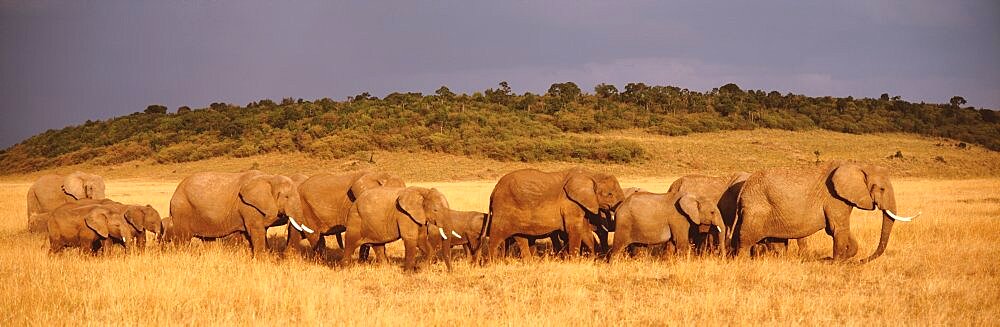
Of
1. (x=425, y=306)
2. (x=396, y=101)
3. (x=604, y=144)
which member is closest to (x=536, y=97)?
(x=396, y=101)

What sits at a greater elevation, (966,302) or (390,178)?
(390,178)

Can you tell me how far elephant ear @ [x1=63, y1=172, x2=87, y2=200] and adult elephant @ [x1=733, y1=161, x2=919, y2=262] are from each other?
16.5 meters

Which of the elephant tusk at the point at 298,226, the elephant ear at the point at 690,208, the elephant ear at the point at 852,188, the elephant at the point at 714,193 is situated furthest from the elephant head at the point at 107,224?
the elephant ear at the point at 852,188

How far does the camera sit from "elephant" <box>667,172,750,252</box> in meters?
13.7

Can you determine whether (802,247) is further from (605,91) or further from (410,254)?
(605,91)

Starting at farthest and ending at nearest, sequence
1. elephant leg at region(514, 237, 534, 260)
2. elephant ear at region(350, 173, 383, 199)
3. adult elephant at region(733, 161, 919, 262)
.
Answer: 1. elephant ear at region(350, 173, 383, 199)
2. elephant leg at region(514, 237, 534, 260)
3. adult elephant at region(733, 161, 919, 262)

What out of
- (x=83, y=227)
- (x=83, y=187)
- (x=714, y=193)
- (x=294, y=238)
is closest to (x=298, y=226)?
(x=294, y=238)

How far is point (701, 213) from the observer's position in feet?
42.1

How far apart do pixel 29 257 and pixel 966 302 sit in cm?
1413

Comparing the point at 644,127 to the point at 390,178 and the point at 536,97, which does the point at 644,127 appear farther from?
the point at 390,178

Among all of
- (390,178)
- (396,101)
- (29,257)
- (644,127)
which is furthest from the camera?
(396,101)

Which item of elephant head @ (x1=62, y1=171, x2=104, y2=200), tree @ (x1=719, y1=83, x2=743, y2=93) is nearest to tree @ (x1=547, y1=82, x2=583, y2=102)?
tree @ (x1=719, y1=83, x2=743, y2=93)

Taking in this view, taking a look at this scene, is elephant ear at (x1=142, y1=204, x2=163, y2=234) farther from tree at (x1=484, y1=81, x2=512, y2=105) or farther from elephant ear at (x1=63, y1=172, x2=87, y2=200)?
tree at (x1=484, y1=81, x2=512, y2=105)

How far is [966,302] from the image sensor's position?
9117 mm
